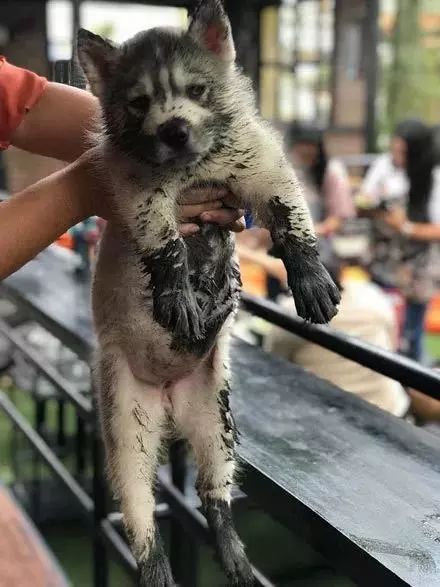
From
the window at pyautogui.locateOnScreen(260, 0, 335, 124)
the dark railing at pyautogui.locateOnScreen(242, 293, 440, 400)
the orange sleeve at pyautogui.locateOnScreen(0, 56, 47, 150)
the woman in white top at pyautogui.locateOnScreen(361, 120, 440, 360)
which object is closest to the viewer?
the orange sleeve at pyautogui.locateOnScreen(0, 56, 47, 150)

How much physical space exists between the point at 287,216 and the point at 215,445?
263 mm

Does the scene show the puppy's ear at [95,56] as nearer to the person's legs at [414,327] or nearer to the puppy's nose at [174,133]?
the puppy's nose at [174,133]

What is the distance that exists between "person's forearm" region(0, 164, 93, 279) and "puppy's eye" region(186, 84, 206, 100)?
0.65ft

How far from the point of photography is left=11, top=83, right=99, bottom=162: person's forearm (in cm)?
86

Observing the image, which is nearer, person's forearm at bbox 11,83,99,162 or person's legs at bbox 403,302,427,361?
person's forearm at bbox 11,83,99,162

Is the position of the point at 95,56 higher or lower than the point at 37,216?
higher

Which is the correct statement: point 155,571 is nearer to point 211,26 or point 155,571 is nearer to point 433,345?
point 211,26

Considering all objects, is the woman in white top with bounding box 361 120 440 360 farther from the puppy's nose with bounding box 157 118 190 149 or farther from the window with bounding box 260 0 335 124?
the puppy's nose with bounding box 157 118 190 149

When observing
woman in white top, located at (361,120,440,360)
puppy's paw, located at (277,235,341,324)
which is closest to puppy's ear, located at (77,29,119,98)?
puppy's paw, located at (277,235,341,324)

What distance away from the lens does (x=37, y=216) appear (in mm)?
880

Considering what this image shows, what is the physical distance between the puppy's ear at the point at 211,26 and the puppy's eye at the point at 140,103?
75 mm

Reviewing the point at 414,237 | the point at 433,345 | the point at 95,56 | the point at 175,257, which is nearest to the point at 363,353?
the point at 175,257

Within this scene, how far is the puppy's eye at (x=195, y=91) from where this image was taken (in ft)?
2.31

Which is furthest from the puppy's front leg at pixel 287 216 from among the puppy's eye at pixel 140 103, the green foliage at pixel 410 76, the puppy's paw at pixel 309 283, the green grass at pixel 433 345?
the green foliage at pixel 410 76
